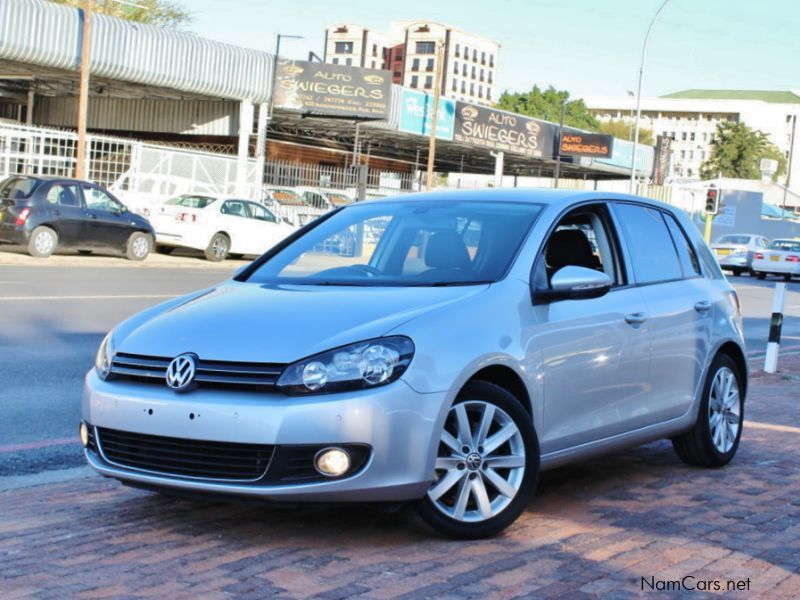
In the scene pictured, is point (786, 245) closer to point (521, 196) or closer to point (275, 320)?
point (521, 196)

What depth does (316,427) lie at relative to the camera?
4.50 meters

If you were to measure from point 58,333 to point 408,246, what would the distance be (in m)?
7.20

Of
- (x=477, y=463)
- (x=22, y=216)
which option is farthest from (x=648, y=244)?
(x=22, y=216)

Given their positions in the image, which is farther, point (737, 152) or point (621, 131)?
point (621, 131)

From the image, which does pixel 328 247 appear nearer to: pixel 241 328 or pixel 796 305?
pixel 241 328

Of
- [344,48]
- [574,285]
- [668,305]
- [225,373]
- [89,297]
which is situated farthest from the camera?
[344,48]

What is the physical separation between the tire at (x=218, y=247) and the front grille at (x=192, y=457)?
23.2 meters

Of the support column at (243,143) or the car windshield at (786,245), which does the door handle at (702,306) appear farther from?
the car windshield at (786,245)

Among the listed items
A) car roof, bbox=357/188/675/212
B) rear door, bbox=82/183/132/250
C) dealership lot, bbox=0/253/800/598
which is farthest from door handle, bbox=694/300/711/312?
rear door, bbox=82/183/132/250

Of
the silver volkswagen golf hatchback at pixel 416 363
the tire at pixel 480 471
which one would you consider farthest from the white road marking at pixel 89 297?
the tire at pixel 480 471

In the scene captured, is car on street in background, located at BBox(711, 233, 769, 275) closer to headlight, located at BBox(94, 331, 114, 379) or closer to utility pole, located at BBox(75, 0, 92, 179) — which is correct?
utility pole, located at BBox(75, 0, 92, 179)

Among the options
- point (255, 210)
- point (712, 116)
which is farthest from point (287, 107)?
point (712, 116)

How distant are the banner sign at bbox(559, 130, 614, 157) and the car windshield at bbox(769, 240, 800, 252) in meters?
11.7

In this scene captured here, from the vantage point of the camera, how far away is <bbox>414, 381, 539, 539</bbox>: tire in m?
4.82
